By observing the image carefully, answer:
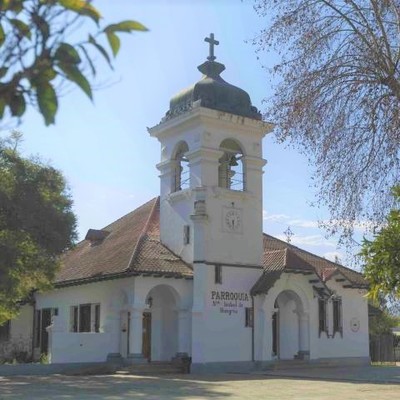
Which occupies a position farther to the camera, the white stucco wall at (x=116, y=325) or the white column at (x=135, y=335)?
the white stucco wall at (x=116, y=325)

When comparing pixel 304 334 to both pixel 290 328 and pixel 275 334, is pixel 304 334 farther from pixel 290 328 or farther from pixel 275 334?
pixel 275 334

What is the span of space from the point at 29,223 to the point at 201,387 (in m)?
7.88

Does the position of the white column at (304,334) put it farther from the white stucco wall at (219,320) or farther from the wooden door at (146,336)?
the wooden door at (146,336)

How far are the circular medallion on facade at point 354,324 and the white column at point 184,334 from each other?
8.78 m

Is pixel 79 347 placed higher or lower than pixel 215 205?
lower

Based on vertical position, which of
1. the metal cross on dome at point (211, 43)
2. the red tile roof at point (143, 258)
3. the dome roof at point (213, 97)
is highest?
the metal cross on dome at point (211, 43)

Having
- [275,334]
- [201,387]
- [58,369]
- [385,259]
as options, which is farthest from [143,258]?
[385,259]

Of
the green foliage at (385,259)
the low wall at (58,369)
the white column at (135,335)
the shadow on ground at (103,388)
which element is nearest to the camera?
the green foliage at (385,259)

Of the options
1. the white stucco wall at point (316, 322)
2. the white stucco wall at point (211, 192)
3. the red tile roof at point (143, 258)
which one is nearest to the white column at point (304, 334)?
the white stucco wall at point (316, 322)

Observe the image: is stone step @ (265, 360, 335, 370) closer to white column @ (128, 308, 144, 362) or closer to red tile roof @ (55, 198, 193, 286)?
red tile roof @ (55, 198, 193, 286)

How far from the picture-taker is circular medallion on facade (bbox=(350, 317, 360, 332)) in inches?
1234

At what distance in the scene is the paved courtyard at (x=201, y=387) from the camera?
16.5 metres

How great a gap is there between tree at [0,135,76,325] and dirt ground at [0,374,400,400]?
11.5ft

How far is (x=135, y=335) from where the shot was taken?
26.0 meters
